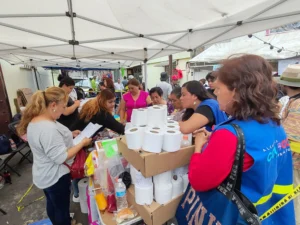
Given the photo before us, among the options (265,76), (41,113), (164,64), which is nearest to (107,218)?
(41,113)

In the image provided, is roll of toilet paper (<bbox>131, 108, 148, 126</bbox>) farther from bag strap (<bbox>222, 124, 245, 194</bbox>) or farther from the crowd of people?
bag strap (<bbox>222, 124, 245, 194</bbox>)

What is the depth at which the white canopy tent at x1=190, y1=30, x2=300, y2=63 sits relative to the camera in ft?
17.4

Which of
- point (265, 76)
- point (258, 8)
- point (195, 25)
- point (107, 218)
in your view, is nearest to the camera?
point (265, 76)

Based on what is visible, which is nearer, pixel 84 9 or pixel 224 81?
pixel 224 81

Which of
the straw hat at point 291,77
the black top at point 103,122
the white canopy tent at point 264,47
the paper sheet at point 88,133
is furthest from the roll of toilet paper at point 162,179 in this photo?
the white canopy tent at point 264,47

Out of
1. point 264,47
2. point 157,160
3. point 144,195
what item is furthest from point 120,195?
point 264,47

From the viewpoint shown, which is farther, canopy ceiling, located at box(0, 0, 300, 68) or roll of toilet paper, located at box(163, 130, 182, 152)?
canopy ceiling, located at box(0, 0, 300, 68)

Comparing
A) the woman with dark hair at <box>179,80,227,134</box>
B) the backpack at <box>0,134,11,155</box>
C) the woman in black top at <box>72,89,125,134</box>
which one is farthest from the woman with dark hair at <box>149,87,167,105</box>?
the backpack at <box>0,134,11,155</box>

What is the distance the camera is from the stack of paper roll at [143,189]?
3.26ft

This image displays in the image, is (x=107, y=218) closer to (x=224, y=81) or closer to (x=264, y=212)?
(x=264, y=212)

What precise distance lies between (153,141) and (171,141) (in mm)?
102

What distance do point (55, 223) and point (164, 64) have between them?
10.6m

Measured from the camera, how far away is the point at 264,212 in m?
0.81

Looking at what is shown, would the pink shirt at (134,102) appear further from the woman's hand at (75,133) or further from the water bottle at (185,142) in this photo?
the water bottle at (185,142)
